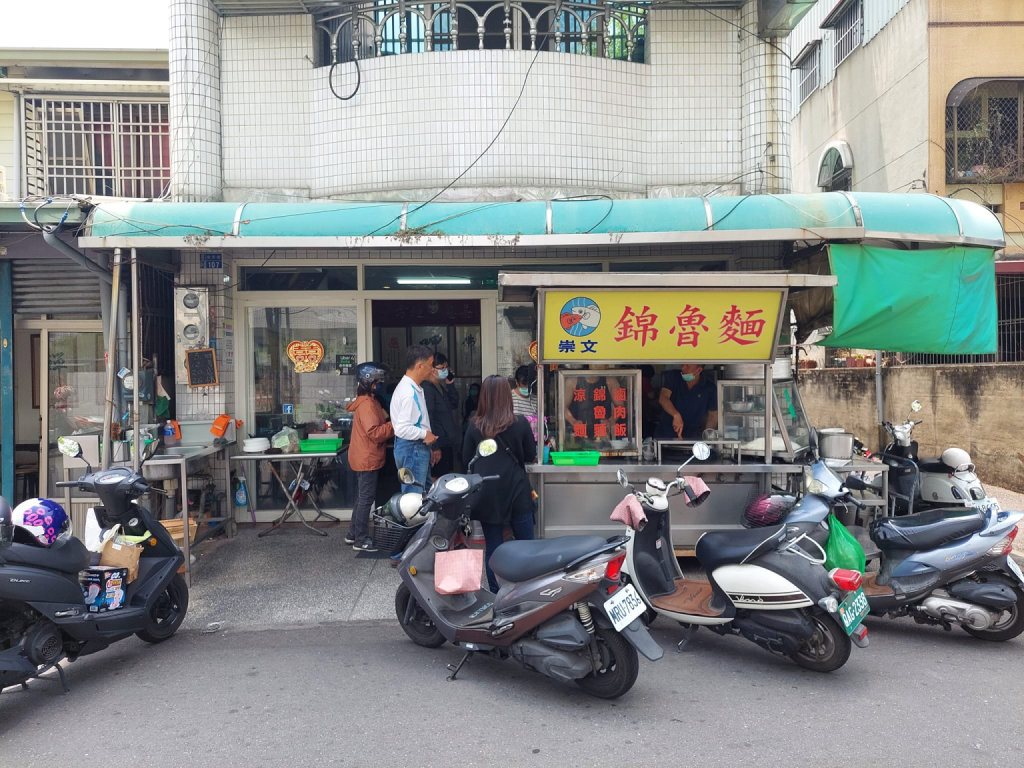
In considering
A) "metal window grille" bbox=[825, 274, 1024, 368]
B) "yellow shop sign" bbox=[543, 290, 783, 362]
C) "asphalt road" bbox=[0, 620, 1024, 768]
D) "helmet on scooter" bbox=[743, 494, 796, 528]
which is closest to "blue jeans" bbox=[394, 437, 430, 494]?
"yellow shop sign" bbox=[543, 290, 783, 362]

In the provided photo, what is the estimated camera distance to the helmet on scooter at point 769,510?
15.9 feet

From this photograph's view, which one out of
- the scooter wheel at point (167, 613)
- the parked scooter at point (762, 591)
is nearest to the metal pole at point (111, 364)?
the scooter wheel at point (167, 613)

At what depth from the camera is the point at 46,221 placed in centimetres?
643

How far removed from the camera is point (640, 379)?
633cm

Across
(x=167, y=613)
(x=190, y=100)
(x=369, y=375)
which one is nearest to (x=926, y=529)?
(x=369, y=375)

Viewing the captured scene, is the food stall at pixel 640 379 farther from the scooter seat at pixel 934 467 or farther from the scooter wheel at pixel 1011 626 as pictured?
the scooter wheel at pixel 1011 626

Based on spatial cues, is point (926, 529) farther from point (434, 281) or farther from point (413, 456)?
point (434, 281)

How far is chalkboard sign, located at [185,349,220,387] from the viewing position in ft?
24.6

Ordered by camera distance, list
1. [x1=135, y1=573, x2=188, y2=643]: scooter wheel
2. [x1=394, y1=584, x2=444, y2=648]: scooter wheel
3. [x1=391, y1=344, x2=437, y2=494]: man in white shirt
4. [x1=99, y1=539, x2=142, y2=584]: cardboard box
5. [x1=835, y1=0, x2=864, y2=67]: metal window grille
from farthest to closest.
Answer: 1. [x1=835, y1=0, x2=864, y2=67]: metal window grille
2. [x1=391, y1=344, x2=437, y2=494]: man in white shirt
3. [x1=135, y1=573, x2=188, y2=643]: scooter wheel
4. [x1=394, y1=584, x2=444, y2=648]: scooter wheel
5. [x1=99, y1=539, x2=142, y2=584]: cardboard box

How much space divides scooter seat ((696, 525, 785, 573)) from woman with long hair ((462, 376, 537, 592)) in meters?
1.36

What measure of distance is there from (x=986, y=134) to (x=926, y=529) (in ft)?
39.0

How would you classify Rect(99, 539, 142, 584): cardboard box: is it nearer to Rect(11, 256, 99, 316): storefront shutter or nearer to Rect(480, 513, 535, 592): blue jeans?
Rect(480, 513, 535, 592): blue jeans

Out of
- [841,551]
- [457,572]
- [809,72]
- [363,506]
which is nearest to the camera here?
[457,572]

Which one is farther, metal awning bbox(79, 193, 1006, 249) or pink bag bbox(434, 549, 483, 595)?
metal awning bbox(79, 193, 1006, 249)
